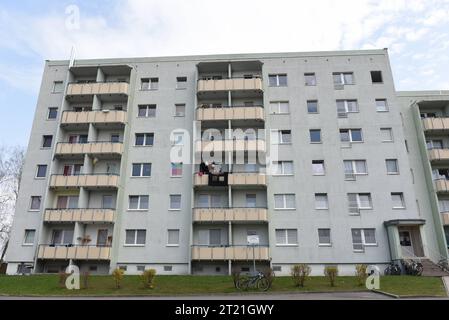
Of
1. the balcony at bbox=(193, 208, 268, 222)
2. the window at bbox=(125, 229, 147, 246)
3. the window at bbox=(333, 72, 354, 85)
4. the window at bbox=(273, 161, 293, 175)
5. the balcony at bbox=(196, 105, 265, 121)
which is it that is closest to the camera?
the balcony at bbox=(193, 208, 268, 222)

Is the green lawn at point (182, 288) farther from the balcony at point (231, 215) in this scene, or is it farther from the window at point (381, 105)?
the window at point (381, 105)

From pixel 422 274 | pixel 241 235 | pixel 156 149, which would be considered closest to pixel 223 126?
pixel 156 149

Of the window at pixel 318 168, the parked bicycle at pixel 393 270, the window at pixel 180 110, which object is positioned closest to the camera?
the parked bicycle at pixel 393 270

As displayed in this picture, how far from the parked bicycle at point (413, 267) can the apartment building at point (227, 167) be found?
1.08 meters

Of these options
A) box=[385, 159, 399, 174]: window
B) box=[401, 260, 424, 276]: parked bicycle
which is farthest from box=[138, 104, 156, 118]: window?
box=[401, 260, 424, 276]: parked bicycle

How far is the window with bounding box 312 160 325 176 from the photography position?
3145cm

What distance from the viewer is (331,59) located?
35469mm

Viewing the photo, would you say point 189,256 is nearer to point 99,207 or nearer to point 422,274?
point 99,207

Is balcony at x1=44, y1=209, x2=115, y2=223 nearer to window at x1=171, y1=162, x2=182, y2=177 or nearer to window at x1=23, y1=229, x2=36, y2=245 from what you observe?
window at x1=23, y1=229, x2=36, y2=245

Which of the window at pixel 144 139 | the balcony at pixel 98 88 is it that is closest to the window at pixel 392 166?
the window at pixel 144 139

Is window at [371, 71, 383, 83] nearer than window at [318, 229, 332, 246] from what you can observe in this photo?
No

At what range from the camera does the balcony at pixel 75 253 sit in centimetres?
2844

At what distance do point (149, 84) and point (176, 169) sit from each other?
34.7ft

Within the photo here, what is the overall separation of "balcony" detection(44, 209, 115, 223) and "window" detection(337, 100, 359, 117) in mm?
24224
